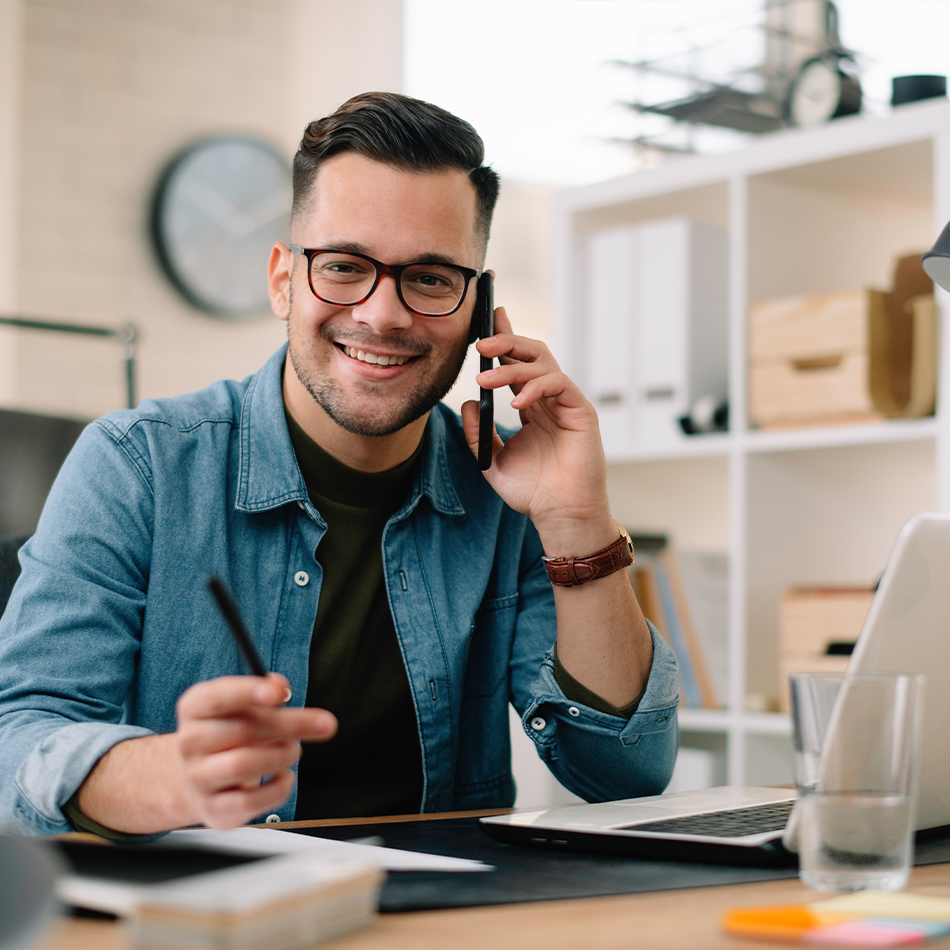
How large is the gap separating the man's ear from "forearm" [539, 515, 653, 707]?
473 millimetres

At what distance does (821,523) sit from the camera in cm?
226

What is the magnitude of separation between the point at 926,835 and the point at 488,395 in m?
0.66

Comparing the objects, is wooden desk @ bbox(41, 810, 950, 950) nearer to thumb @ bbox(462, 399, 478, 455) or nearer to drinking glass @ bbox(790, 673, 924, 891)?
drinking glass @ bbox(790, 673, 924, 891)

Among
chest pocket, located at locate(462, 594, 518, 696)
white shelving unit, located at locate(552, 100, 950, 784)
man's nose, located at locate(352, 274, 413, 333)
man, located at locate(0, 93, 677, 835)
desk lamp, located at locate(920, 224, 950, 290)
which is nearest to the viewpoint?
desk lamp, located at locate(920, 224, 950, 290)

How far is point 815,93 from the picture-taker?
223 centimetres

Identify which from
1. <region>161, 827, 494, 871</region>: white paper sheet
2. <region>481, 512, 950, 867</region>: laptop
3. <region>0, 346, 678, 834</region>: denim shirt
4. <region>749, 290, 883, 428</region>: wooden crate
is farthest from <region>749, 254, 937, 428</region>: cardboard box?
<region>161, 827, 494, 871</region>: white paper sheet

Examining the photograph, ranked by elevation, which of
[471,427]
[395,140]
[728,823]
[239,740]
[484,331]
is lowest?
[728,823]

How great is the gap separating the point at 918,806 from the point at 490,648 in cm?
61

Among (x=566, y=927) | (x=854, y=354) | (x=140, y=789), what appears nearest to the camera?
(x=566, y=927)

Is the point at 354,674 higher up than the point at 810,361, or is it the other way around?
the point at 810,361

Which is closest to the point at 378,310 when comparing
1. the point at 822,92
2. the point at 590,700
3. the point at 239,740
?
the point at 590,700

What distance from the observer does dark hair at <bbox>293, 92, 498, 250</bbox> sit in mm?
1332

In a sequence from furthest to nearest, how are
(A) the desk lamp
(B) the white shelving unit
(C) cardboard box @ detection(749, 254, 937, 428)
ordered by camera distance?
(B) the white shelving unit → (C) cardboard box @ detection(749, 254, 937, 428) → (A) the desk lamp

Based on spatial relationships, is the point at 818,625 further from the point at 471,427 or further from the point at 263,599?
the point at 263,599
